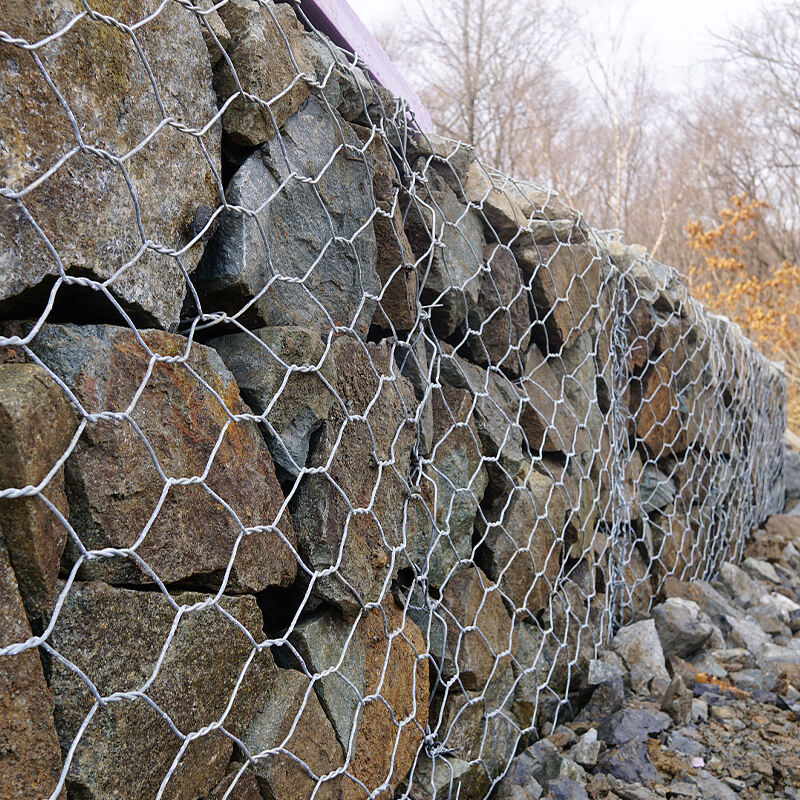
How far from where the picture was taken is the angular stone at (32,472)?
0.67m

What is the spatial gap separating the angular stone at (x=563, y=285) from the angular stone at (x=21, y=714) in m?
1.34

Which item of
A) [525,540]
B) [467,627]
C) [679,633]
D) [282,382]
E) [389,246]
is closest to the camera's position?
[282,382]

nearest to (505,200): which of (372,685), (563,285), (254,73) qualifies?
(563,285)

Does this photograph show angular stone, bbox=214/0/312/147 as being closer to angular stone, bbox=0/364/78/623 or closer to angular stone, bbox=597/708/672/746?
angular stone, bbox=0/364/78/623

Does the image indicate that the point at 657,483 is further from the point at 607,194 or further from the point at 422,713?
the point at 607,194

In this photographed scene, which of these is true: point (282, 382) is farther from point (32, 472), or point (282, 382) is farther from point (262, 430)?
point (32, 472)

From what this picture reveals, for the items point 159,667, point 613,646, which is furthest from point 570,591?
point 159,667

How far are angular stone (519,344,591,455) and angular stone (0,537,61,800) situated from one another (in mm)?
1212

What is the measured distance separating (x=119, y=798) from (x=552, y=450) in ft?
4.09

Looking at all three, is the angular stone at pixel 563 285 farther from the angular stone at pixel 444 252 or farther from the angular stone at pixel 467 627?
the angular stone at pixel 467 627

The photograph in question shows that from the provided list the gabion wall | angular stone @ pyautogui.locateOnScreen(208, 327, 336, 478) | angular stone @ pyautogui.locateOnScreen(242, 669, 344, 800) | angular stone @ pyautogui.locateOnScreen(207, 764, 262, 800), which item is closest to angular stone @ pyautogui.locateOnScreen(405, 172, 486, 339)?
the gabion wall

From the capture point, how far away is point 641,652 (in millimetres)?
1929

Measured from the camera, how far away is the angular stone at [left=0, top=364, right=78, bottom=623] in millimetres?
667

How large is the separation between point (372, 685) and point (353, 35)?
1.08m
